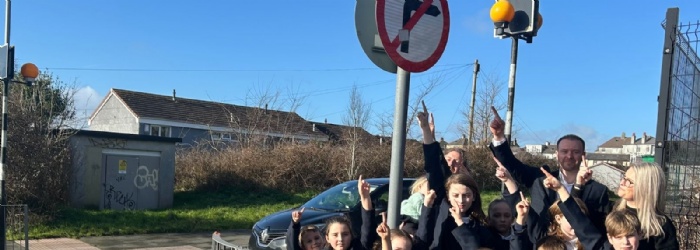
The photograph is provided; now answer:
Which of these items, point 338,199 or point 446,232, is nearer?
point 446,232

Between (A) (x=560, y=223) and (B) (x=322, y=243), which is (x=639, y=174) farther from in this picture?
(B) (x=322, y=243)

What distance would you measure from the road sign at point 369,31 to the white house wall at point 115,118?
33459 millimetres

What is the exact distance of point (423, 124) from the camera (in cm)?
341

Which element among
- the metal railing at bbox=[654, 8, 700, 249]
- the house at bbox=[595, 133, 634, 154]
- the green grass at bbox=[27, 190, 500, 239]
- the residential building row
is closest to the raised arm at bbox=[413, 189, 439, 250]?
the metal railing at bbox=[654, 8, 700, 249]

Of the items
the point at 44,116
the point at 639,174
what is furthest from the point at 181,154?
the point at 639,174

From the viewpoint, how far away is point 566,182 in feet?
12.5

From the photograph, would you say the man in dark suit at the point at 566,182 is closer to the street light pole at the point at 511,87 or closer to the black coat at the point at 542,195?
the black coat at the point at 542,195

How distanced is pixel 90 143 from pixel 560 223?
14.3 meters

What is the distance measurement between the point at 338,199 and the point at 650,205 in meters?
6.47

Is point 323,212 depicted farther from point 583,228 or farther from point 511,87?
point 583,228

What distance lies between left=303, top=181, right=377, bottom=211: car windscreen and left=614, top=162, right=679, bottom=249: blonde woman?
5.64 m

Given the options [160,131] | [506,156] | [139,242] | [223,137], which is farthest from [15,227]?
[160,131]

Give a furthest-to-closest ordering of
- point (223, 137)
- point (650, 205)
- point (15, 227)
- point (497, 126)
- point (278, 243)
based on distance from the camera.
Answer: point (223, 137) < point (15, 227) < point (278, 243) < point (497, 126) < point (650, 205)

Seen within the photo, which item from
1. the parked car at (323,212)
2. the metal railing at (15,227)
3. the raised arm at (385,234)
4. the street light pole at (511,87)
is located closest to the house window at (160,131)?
the metal railing at (15,227)
